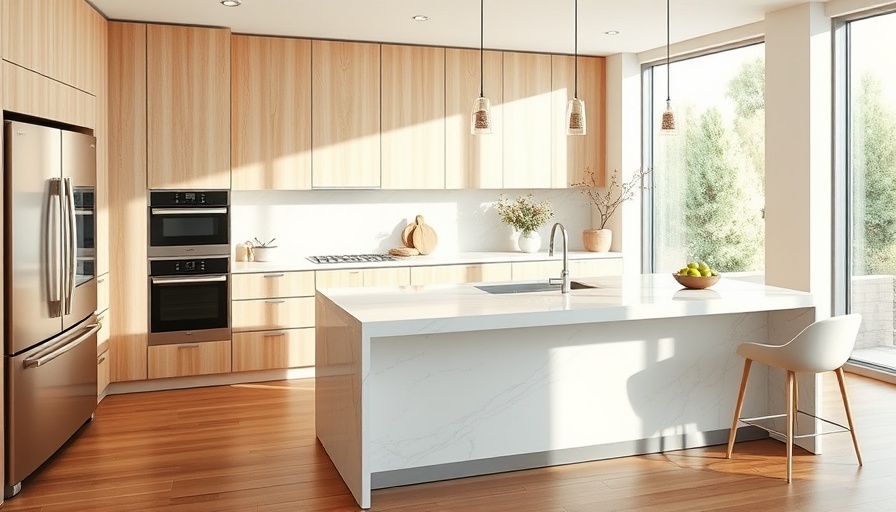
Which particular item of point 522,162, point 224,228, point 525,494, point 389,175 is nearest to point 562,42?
point 522,162

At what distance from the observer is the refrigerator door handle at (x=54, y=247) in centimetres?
393

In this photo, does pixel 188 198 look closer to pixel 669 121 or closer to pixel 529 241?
pixel 529 241

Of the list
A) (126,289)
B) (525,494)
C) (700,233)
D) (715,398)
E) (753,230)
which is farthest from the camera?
(700,233)

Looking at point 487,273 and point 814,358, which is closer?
point 814,358

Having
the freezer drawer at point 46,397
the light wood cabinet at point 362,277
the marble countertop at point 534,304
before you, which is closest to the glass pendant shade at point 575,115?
the marble countertop at point 534,304

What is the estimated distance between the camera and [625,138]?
23.6ft

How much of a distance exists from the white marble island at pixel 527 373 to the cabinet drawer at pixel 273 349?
1.64 meters

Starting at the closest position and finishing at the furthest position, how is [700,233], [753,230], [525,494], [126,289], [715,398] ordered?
[525,494]
[715,398]
[126,289]
[753,230]
[700,233]

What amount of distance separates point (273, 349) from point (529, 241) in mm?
2339

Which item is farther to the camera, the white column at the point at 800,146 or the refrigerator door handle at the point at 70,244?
the white column at the point at 800,146

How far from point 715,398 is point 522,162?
125 inches

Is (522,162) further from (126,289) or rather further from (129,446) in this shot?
(129,446)

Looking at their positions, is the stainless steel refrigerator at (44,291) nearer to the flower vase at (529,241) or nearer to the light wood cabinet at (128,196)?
the light wood cabinet at (128,196)

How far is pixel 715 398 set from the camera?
4348 mm
